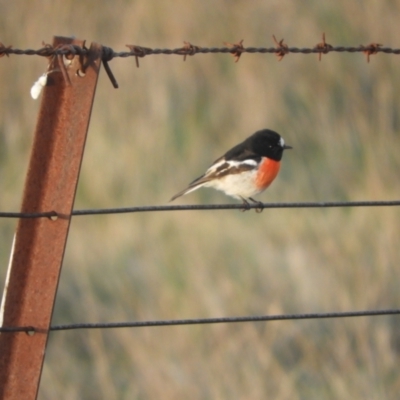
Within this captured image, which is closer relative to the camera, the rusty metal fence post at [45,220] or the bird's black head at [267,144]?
the rusty metal fence post at [45,220]

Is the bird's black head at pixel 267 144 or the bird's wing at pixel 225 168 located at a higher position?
the bird's black head at pixel 267 144

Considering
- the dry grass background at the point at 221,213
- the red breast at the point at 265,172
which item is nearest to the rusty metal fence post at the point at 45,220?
the red breast at the point at 265,172

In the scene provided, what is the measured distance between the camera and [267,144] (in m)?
5.84

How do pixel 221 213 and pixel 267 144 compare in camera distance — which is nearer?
pixel 267 144

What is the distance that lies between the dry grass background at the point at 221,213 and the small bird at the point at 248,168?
1.51m

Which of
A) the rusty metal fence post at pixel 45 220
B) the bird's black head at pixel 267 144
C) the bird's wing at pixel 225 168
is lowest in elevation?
the rusty metal fence post at pixel 45 220

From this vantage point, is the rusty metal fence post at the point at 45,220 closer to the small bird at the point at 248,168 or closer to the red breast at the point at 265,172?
the small bird at the point at 248,168

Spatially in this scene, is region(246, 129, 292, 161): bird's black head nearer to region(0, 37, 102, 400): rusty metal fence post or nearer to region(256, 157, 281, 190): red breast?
region(256, 157, 281, 190): red breast

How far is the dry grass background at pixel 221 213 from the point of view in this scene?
6922 millimetres

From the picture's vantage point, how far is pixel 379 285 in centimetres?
753

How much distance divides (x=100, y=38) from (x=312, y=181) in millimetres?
2931

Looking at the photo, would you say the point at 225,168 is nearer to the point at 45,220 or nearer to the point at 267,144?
the point at 267,144

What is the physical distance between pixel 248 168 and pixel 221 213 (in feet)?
10.5

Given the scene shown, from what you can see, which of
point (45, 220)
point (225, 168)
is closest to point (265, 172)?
point (225, 168)
